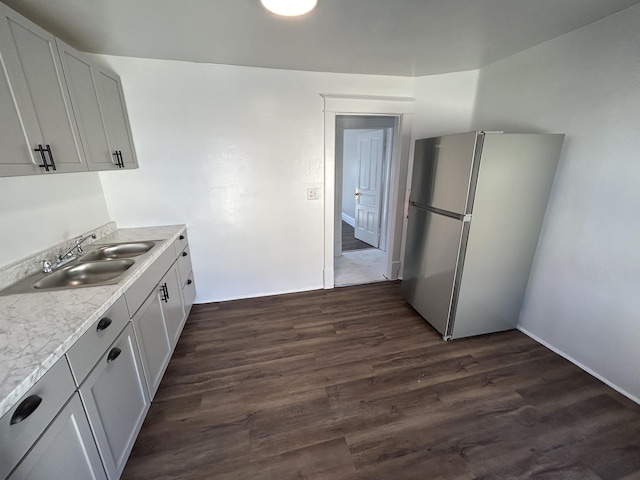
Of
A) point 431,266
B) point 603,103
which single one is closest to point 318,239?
point 431,266

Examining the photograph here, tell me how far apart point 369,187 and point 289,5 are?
11.8ft

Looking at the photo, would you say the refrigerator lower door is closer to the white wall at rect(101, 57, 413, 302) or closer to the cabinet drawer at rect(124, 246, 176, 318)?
the white wall at rect(101, 57, 413, 302)

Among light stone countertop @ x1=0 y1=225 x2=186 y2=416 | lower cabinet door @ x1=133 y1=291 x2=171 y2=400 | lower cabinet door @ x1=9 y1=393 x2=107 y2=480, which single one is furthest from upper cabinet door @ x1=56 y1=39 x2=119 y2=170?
lower cabinet door @ x1=9 y1=393 x2=107 y2=480

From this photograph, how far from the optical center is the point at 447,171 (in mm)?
2166

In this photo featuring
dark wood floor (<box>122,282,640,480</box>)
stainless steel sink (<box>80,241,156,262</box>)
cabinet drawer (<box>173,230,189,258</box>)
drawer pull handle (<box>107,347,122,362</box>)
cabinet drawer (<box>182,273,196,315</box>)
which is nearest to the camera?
drawer pull handle (<box>107,347,122,362</box>)

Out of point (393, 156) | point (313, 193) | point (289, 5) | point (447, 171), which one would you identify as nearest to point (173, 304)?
point (313, 193)

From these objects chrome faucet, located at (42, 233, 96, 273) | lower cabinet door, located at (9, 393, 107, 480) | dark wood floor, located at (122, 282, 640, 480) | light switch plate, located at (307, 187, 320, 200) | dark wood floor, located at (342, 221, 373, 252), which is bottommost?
dark wood floor, located at (122, 282, 640, 480)

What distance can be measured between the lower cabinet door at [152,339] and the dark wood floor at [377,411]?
0.58 feet

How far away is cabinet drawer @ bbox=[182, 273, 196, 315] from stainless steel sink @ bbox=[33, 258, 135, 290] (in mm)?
746

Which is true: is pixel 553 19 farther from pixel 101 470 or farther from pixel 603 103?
pixel 101 470

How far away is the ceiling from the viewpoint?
5.15 feet

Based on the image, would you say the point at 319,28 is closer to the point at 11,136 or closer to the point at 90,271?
the point at 11,136

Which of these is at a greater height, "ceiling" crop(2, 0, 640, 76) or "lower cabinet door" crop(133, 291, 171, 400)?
"ceiling" crop(2, 0, 640, 76)

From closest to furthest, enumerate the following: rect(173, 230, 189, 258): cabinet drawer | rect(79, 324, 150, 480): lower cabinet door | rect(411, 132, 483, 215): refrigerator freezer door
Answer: rect(79, 324, 150, 480): lower cabinet door < rect(411, 132, 483, 215): refrigerator freezer door < rect(173, 230, 189, 258): cabinet drawer
